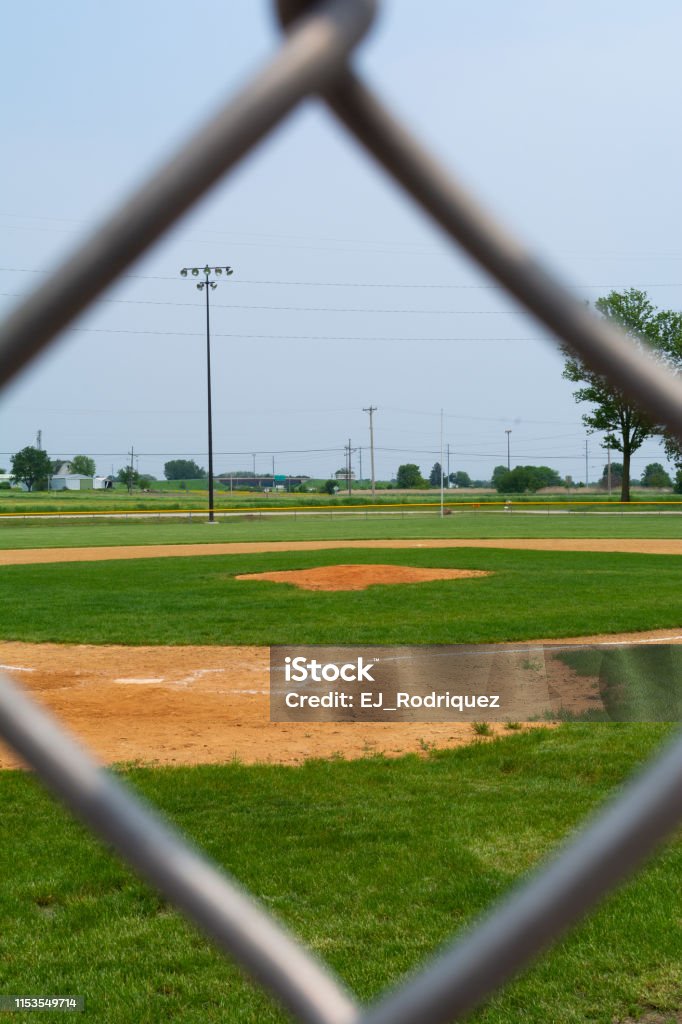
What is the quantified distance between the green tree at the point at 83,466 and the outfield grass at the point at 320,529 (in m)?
29.5

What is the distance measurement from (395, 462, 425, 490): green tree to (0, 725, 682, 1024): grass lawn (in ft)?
207

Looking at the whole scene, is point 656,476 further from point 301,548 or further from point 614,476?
point 301,548

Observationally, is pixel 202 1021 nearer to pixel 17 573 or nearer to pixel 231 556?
pixel 17 573

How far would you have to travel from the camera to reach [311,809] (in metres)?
5.10

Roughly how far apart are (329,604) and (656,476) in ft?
121

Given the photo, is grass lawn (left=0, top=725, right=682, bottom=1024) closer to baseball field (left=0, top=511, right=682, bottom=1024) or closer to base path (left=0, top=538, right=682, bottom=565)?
baseball field (left=0, top=511, right=682, bottom=1024)

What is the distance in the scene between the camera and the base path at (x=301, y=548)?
2389 cm

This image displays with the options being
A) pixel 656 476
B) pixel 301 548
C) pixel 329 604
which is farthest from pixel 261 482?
pixel 329 604

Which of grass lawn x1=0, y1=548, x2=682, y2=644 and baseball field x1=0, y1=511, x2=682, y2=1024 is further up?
grass lawn x1=0, y1=548, x2=682, y2=644

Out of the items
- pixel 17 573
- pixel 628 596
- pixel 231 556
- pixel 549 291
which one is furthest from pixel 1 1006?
pixel 231 556

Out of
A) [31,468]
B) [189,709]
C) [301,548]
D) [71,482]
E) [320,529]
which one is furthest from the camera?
[71,482]

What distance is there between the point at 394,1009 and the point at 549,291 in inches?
14.5

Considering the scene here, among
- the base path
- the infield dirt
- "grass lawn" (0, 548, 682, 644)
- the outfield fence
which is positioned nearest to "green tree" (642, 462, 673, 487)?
the base path

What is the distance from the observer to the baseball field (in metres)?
3.35
